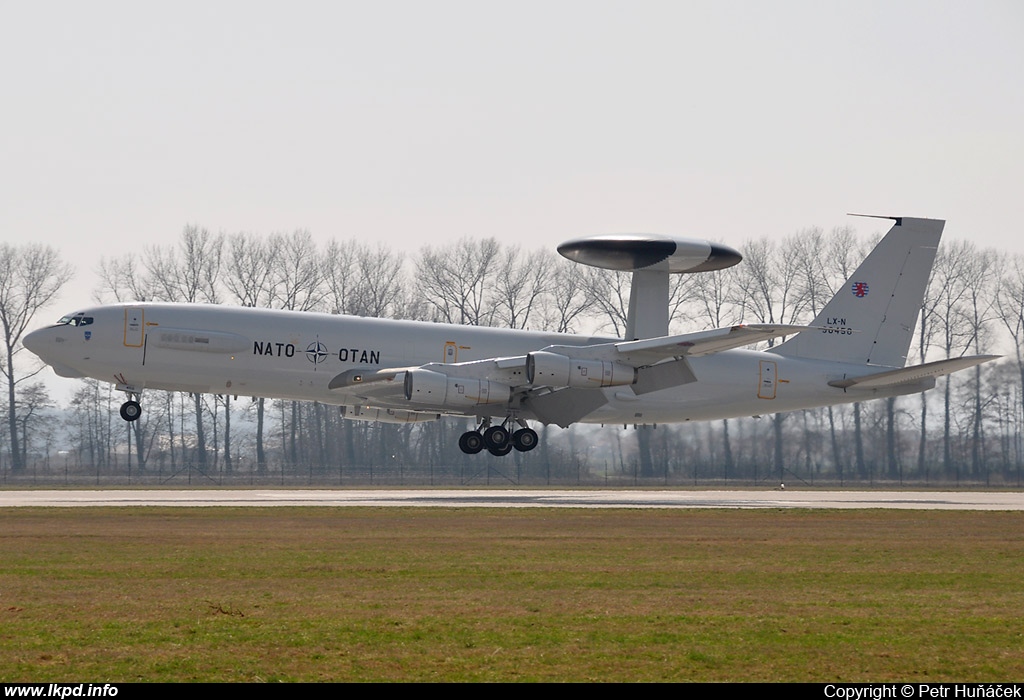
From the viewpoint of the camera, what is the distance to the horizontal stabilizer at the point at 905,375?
144 feet

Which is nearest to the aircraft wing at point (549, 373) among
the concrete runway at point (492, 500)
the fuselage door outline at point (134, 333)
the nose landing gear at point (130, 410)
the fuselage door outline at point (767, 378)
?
the concrete runway at point (492, 500)

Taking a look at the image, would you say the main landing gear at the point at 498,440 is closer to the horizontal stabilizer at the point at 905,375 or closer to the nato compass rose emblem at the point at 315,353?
the nato compass rose emblem at the point at 315,353

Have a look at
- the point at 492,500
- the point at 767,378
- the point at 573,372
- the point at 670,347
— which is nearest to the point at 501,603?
the point at 492,500

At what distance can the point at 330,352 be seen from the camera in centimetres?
4325

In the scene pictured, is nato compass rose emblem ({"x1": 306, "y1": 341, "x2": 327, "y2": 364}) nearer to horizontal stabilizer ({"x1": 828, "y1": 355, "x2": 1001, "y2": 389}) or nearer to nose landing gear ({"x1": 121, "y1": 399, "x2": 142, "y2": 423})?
nose landing gear ({"x1": 121, "y1": 399, "x2": 142, "y2": 423})

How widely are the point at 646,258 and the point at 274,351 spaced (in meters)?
14.2

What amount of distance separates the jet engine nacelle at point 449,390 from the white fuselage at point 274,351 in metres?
0.65

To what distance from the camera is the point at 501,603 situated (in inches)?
661

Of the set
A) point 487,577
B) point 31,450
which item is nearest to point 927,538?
point 487,577

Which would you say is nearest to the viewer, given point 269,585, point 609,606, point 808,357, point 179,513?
point 609,606

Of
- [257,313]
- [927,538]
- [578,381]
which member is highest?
[257,313]

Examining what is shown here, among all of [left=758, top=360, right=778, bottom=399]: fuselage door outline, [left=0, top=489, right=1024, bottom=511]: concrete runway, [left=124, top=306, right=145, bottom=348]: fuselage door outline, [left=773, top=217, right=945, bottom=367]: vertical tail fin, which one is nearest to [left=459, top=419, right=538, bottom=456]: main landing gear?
[left=0, top=489, right=1024, bottom=511]: concrete runway
